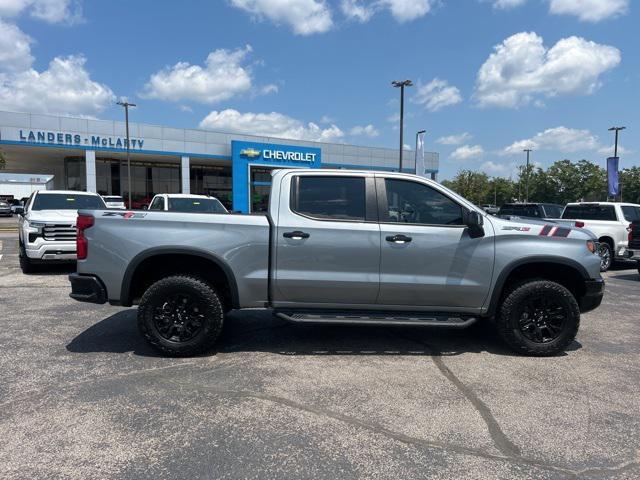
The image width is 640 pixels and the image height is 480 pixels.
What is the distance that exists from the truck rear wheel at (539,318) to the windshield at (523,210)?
9.14 m

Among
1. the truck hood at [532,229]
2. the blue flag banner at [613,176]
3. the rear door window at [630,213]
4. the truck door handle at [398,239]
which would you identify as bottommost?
the truck door handle at [398,239]

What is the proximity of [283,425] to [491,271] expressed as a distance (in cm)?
269

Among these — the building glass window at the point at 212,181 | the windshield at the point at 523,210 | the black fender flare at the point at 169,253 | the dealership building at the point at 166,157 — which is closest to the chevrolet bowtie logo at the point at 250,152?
the dealership building at the point at 166,157

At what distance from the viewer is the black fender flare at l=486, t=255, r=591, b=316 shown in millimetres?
4855

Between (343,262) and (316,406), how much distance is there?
152cm

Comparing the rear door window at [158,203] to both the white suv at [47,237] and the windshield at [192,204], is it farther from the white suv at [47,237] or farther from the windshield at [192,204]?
the white suv at [47,237]

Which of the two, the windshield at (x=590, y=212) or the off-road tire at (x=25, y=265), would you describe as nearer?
the off-road tire at (x=25, y=265)

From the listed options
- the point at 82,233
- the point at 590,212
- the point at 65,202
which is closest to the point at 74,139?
the point at 65,202

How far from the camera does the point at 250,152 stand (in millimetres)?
40281

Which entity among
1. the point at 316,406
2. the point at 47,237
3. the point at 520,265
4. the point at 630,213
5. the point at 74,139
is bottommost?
the point at 316,406

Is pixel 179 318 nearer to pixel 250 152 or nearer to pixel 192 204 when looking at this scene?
pixel 192 204

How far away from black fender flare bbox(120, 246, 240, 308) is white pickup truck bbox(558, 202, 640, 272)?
10131 mm

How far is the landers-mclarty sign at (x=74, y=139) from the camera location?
32.4 m

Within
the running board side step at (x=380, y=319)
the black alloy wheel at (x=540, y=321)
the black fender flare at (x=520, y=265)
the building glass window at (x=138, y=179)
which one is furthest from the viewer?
the building glass window at (x=138, y=179)
